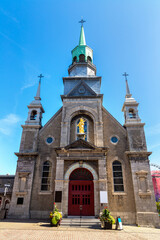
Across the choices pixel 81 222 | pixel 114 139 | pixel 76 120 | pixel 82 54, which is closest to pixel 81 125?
pixel 76 120

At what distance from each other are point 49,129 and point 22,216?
997cm

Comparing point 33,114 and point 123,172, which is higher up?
point 33,114

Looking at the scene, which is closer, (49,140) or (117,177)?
(117,177)

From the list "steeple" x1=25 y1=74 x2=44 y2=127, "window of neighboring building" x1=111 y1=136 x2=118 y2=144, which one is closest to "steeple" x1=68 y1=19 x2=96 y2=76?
"steeple" x1=25 y1=74 x2=44 y2=127

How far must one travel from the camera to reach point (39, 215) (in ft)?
56.4

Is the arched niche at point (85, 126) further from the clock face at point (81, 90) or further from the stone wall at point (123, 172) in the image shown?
the clock face at point (81, 90)

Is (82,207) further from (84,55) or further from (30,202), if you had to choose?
(84,55)

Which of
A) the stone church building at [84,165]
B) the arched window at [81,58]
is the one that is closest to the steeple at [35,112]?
the stone church building at [84,165]

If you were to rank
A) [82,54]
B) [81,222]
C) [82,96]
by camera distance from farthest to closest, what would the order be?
[82,54], [82,96], [81,222]

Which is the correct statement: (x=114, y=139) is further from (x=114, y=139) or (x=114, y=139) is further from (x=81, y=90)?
(x=81, y=90)

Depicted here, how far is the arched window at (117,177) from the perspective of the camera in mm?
17797

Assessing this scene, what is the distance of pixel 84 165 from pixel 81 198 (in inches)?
126

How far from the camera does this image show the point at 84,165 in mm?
17516

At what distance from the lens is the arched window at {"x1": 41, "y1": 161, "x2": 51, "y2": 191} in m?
18.6
